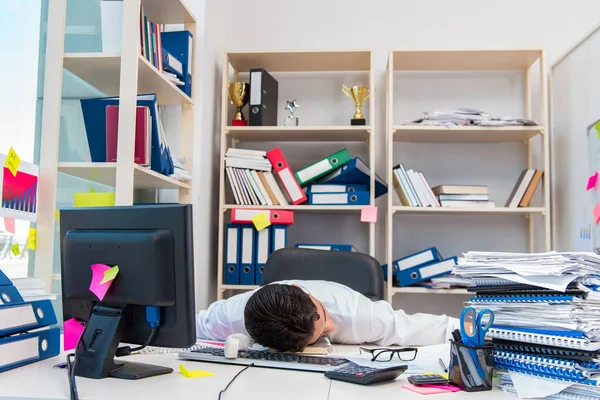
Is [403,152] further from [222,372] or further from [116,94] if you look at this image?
[222,372]

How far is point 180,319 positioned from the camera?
1.26 meters

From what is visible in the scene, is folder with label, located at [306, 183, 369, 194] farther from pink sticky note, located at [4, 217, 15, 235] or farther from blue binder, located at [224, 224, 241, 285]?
pink sticky note, located at [4, 217, 15, 235]

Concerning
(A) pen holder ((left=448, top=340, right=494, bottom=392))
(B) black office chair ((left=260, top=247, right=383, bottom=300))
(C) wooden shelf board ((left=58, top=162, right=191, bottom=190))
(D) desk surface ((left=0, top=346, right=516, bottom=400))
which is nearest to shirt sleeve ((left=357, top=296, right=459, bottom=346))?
(B) black office chair ((left=260, top=247, right=383, bottom=300))

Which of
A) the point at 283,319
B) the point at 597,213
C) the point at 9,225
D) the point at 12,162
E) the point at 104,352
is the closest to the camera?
the point at 104,352

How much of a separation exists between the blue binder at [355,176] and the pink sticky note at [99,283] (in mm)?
1915

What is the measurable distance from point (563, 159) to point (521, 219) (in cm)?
41

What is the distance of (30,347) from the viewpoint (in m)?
1.39

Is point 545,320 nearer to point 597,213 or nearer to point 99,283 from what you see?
point 99,283

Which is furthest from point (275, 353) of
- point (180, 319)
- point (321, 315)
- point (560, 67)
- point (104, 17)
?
point (560, 67)

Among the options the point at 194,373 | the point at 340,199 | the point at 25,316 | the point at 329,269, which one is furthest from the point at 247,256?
the point at 194,373

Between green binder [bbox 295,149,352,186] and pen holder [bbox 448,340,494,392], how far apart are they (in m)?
2.09

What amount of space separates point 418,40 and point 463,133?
70 centimetres

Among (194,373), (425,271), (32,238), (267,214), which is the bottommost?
(194,373)

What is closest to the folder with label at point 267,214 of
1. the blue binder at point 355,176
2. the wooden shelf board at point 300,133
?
the blue binder at point 355,176
